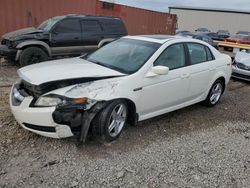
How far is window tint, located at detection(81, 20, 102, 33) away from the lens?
9.59m

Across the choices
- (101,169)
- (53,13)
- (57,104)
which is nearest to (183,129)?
(101,169)

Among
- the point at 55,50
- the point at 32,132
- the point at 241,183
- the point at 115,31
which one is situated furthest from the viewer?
the point at 115,31

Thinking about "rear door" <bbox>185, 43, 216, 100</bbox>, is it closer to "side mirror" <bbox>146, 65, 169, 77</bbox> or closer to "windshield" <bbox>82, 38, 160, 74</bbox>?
"windshield" <bbox>82, 38, 160, 74</bbox>

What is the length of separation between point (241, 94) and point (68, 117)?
18.2ft

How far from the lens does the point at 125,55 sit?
474cm

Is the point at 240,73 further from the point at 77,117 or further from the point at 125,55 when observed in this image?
the point at 77,117

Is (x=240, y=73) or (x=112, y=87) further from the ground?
(x=112, y=87)


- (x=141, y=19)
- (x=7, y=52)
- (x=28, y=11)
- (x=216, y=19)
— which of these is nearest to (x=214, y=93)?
(x=7, y=52)

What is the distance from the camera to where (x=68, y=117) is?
3.56 m

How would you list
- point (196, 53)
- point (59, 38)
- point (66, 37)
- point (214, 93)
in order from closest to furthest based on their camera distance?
point (196, 53), point (214, 93), point (59, 38), point (66, 37)

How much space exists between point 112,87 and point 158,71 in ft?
2.55

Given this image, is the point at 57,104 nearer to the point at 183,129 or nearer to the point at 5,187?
the point at 5,187

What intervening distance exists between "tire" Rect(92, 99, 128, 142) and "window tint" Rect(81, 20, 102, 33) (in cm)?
607

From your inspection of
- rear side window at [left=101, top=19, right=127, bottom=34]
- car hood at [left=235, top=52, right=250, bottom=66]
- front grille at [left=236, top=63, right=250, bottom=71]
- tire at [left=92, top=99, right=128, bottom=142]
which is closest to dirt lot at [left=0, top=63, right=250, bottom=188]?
tire at [left=92, top=99, right=128, bottom=142]
